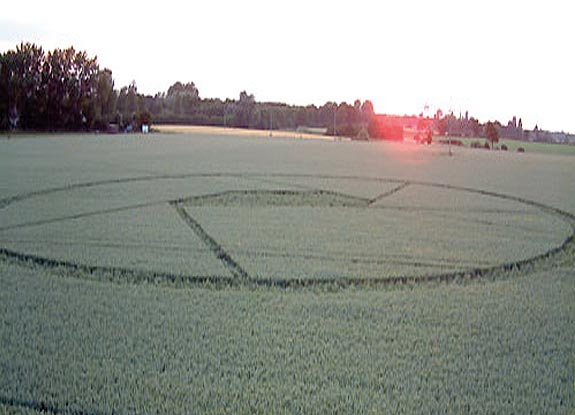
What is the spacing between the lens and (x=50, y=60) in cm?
6869

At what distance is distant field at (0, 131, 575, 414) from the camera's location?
4.77 metres

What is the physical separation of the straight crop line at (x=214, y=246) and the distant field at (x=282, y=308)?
6 cm

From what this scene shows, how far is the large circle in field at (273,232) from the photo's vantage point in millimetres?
8750

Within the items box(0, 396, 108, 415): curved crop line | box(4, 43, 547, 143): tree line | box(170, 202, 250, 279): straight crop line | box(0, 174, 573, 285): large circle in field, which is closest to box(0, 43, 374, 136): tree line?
box(4, 43, 547, 143): tree line

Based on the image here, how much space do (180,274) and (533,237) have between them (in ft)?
26.0

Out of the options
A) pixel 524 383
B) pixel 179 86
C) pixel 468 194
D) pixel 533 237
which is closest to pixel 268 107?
pixel 179 86

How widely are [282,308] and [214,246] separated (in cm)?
357

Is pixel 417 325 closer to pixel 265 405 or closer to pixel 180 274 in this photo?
pixel 265 405

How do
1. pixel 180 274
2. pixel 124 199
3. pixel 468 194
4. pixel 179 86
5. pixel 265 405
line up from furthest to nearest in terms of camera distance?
pixel 179 86 < pixel 468 194 < pixel 124 199 < pixel 180 274 < pixel 265 405

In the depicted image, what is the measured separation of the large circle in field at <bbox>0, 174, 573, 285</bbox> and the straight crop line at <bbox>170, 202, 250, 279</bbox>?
23 millimetres

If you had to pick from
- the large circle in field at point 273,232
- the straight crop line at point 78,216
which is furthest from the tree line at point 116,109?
the straight crop line at point 78,216

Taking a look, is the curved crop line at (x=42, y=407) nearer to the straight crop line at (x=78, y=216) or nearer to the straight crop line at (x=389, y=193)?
the straight crop line at (x=78, y=216)

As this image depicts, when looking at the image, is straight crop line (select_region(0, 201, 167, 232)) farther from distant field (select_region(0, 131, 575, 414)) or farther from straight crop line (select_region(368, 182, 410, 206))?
straight crop line (select_region(368, 182, 410, 206))

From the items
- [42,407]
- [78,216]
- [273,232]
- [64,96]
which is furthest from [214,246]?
[64,96]
